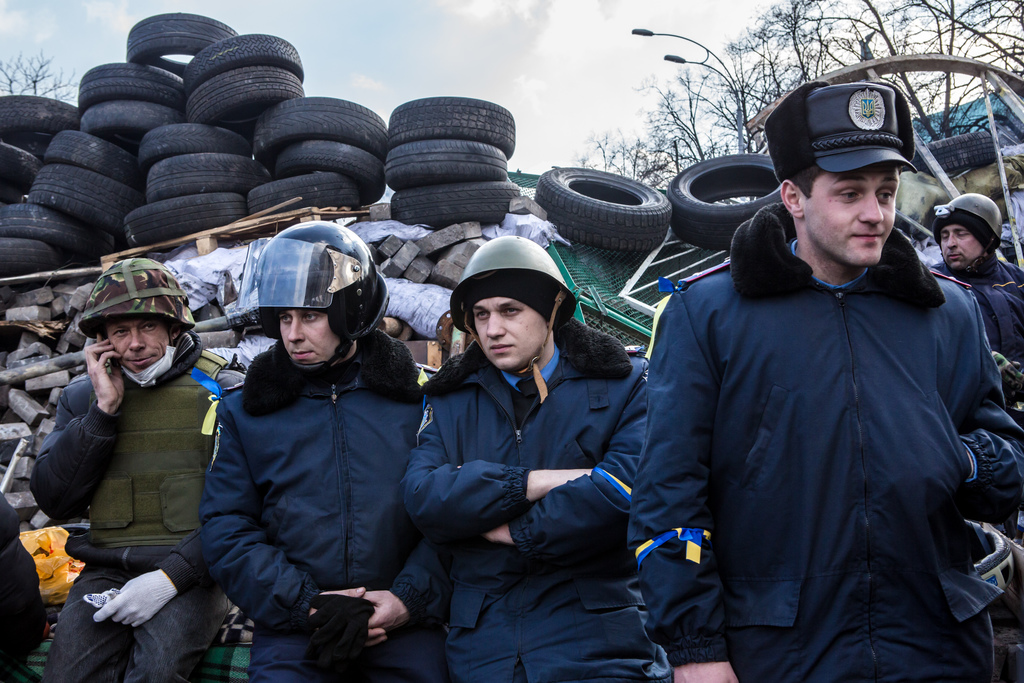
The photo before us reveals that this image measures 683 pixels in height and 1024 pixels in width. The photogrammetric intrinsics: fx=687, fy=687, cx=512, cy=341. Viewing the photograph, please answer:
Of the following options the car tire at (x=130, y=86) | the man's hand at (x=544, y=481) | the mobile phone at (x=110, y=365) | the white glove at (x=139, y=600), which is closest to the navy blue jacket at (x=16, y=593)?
the white glove at (x=139, y=600)

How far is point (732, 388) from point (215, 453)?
2.05m

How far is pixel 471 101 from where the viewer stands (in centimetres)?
780

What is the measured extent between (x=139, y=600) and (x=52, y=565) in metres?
1.59

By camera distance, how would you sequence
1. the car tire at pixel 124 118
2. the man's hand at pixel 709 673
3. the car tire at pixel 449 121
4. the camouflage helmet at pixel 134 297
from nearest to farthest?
1. the man's hand at pixel 709 673
2. the camouflage helmet at pixel 134 297
3. the car tire at pixel 449 121
4. the car tire at pixel 124 118

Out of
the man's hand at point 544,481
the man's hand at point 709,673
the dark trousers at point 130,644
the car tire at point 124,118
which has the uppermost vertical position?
the car tire at point 124,118

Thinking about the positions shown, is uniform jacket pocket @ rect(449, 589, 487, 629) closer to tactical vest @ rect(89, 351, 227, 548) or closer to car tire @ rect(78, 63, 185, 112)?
tactical vest @ rect(89, 351, 227, 548)

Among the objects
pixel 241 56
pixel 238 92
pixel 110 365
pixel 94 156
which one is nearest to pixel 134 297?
pixel 110 365

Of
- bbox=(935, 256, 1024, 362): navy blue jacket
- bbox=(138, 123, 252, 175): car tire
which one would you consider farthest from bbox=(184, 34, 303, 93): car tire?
bbox=(935, 256, 1024, 362): navy blue jacket

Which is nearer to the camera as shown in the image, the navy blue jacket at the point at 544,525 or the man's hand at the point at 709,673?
the man's hand at the point at 709,673

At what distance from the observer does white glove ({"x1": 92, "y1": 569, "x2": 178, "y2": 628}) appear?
2.71 meters

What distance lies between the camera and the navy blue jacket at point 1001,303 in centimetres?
446

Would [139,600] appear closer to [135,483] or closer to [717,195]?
[135,483]

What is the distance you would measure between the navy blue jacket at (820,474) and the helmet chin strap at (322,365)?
1.50 m

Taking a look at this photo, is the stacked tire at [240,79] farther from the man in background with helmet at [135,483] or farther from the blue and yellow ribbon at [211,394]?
the blue and yellow ribbon at [211,394]
